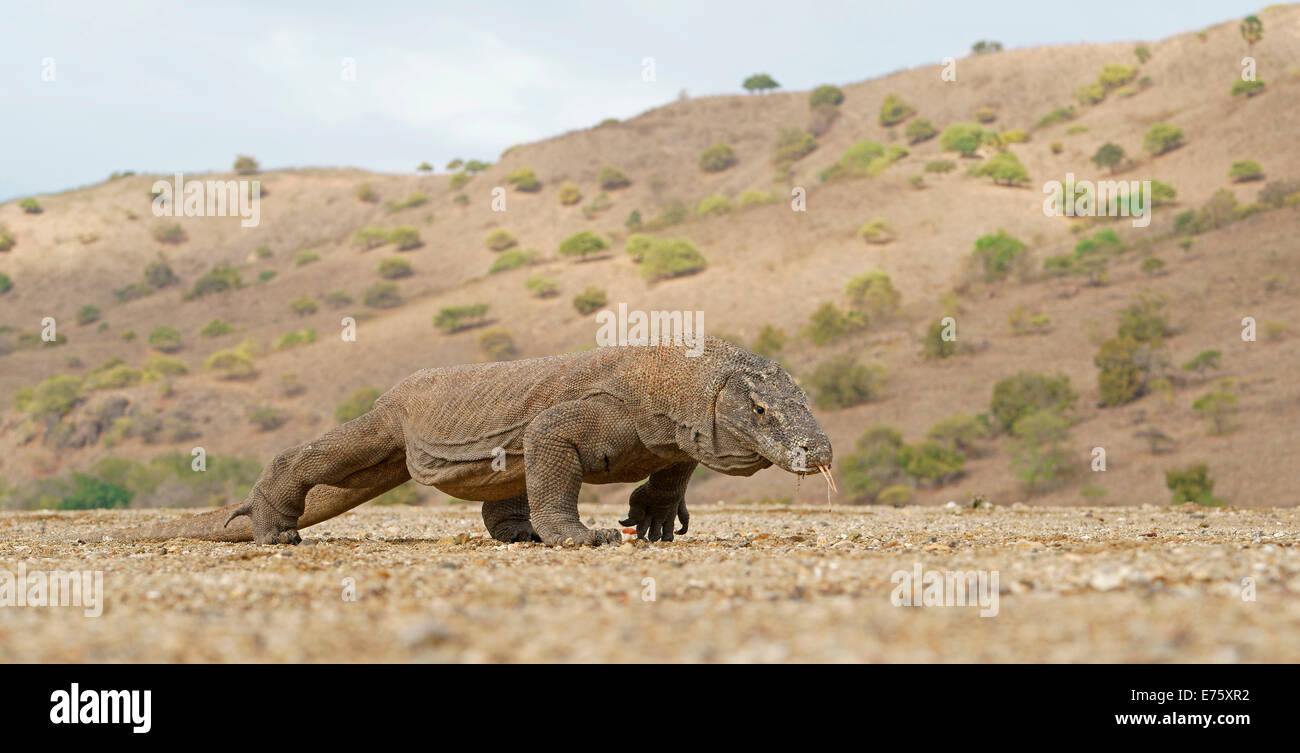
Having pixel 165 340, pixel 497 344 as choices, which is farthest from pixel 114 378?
pixel 497 344

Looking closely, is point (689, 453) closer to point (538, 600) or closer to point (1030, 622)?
point (538, 600)

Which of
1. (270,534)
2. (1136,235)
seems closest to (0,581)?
(270,534)

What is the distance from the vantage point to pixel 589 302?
52.7 m

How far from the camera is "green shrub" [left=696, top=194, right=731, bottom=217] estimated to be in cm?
6743

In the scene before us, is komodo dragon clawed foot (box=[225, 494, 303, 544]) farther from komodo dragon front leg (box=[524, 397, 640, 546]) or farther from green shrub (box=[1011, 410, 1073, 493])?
green shrub (box=[1011, 410, 1073, 493])

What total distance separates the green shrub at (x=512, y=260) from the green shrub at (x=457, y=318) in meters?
9.07

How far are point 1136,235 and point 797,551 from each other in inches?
1813

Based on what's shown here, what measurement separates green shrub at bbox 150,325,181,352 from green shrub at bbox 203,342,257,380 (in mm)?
7331

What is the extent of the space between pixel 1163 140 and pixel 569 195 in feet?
125

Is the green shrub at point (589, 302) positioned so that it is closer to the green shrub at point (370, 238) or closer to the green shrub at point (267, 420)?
the green shrub at point (267, 420)

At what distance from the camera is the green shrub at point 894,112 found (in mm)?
79938

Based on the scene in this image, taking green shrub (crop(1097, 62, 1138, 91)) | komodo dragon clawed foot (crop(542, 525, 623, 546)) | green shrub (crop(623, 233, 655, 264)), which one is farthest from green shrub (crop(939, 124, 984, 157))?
komodo dragon clawed foot (crop(542, 525, 623, 546))

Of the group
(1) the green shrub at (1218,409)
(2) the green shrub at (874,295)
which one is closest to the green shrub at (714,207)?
(2) the green shrub at (874,295)

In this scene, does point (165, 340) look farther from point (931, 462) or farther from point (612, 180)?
point (931, 462)
